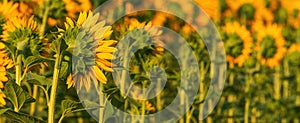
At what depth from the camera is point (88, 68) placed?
239 centimetres

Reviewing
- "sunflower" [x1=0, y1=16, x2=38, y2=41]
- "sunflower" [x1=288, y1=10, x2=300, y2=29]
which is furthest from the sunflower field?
"sunflower" [x1=288, y1=10, x2=300, y2=29]

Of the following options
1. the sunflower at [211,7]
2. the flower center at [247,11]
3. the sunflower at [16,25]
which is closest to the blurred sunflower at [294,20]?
the flower center at [247,11]

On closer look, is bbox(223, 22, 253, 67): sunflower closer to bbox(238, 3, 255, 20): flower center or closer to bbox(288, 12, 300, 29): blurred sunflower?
bbox(238, 3, 255, 20): flower center

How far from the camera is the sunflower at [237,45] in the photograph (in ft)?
15.5

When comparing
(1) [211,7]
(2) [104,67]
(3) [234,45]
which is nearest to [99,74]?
(2) [104,67]

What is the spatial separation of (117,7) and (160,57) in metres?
0.43

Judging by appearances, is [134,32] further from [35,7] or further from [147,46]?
[35,7]

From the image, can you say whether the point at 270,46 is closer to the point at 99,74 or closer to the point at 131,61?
the point at 131,61

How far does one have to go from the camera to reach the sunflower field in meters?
2.37

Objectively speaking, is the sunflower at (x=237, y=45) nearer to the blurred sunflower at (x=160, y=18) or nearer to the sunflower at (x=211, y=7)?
the sunflower at (x=211, y=7)

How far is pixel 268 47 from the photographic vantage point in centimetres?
546

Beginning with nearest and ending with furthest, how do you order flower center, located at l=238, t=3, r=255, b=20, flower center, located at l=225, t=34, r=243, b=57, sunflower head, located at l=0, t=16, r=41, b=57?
sunflower head, located at l=0, t=16, r=41, b=57 → flower center, located at l=225, t=34, r=243, b=57 → flower center, located at l=238, t=3, r=255, b=20

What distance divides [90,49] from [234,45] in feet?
8.13

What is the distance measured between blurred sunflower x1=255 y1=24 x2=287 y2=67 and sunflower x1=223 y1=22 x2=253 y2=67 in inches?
14.1
